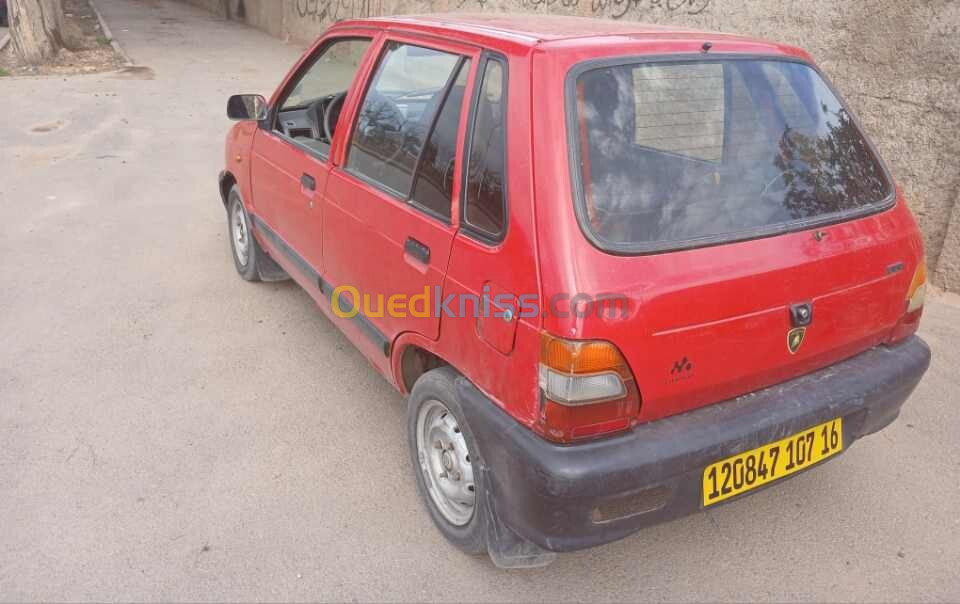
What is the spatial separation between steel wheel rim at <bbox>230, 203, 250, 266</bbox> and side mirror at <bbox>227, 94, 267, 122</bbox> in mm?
794

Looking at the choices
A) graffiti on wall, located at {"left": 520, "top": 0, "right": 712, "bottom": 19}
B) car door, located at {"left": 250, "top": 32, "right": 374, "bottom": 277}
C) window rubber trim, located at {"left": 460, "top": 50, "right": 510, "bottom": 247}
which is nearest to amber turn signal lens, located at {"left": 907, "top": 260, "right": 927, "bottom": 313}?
window rubber trim, located at {"left": 460, "top": 50, "right": 510, "bottom": 247}

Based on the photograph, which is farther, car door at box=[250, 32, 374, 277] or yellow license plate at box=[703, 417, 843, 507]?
car door at box=[250, 32, 374, 277]

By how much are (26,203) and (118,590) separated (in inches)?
192

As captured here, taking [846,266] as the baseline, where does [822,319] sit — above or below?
below

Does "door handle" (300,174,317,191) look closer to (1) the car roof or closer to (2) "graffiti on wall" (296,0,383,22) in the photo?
(1) the car roof

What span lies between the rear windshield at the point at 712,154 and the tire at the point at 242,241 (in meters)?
2.96

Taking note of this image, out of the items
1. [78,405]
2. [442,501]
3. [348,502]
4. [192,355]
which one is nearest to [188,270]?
[192,355]

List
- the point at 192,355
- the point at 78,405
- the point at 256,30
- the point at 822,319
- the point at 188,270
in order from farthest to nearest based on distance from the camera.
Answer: the point at 256,30, the point at 188,270, the point at 192,355, the point at 78,405, the point at 822,319

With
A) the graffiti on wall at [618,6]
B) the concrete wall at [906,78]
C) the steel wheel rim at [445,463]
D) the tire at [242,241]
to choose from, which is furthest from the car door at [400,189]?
the graffiti on wall at [618,6]

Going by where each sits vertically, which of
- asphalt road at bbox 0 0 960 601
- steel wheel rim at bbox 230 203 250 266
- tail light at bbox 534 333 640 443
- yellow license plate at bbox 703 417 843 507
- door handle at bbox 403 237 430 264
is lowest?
asphalt road at bbox 0 0 960 601

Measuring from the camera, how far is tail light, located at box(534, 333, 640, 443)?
200 centimetres

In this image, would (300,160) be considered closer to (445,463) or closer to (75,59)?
(445,463)

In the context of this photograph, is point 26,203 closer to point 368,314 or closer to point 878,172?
point 368,314

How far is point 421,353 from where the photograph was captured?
2.88m
